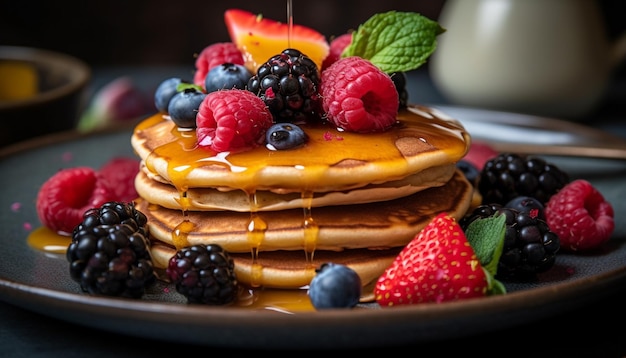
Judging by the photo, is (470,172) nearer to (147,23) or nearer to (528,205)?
(528,205)

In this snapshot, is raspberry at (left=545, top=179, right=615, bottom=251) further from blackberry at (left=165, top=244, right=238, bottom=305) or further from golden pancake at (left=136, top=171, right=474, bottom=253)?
blackberry at (left=165, top=244, right=238, bottom=305)

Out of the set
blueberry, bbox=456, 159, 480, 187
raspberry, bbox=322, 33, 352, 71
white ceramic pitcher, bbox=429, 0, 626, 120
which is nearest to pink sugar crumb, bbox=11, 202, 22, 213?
raspberry, bbox=322, 33, 352, 71

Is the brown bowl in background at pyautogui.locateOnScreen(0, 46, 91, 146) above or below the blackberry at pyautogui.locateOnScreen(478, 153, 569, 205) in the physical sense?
below

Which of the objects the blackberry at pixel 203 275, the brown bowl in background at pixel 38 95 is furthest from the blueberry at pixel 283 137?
the brown bowl in background at pixel 38 95

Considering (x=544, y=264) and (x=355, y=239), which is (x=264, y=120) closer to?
(x=355, y=239)

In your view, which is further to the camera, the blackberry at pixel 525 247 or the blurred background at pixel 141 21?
the blurred background at pixel 141 21

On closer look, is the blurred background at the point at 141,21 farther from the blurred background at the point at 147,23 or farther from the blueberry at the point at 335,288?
the blueberry at the point at 335,288
